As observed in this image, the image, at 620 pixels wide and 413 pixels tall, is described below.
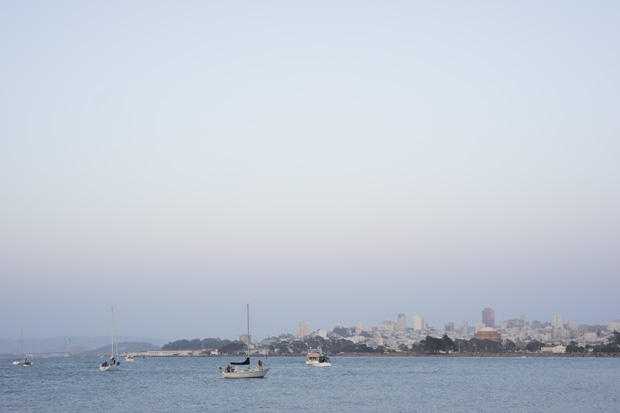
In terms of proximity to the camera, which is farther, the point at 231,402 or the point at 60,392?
the point at 60,392

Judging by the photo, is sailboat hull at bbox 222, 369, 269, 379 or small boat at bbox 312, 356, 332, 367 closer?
sailboat hull at bbox 222, 369, 269, 379

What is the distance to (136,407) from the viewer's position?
56.0 meters

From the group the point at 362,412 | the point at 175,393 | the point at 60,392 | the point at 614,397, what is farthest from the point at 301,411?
the point at 60,392

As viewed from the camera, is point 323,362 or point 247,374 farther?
point 323,362

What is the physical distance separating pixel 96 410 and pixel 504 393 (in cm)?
3730

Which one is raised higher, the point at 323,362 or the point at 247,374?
the point at 247,374

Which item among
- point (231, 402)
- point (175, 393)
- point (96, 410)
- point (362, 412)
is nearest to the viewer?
point (362, 412)

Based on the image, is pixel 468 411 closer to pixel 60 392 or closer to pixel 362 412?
pixel 362 412

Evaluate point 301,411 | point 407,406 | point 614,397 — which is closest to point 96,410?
point 301,411

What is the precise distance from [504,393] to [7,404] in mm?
45368

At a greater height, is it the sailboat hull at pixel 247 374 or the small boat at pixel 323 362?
the sailboat hull at pixel 247 374

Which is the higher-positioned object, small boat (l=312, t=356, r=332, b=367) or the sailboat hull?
the sailboat hull

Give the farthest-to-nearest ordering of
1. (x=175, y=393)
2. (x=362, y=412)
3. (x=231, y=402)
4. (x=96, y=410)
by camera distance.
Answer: (x=175, y=393)
(x=231, y=402)
(x=96, y=410)
(x=362, y=412)

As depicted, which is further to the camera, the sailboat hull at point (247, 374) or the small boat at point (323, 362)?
the small boat at point (323, 362)
